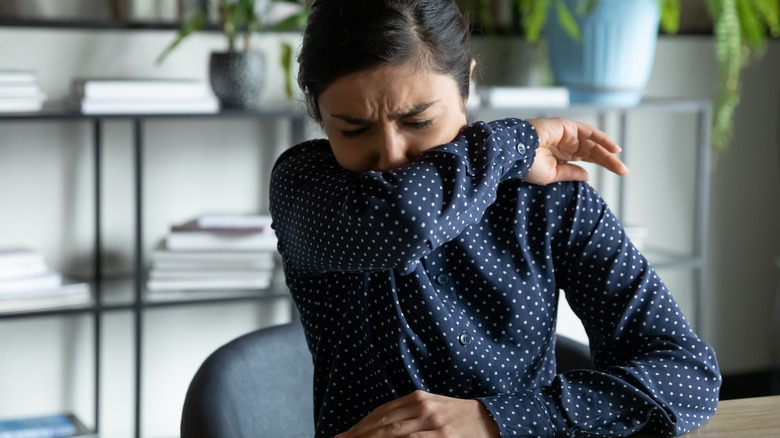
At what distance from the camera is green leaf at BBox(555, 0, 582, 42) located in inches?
101

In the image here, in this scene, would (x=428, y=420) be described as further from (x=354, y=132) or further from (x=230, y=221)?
(x=230, y=221)

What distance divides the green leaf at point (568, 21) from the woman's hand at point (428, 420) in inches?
69.3

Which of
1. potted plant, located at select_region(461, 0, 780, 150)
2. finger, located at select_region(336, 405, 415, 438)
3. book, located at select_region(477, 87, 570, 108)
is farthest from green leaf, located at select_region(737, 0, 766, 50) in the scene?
finger, located at select_region(336, 405, 415, 438)

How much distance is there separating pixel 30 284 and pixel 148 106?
0.50 meters

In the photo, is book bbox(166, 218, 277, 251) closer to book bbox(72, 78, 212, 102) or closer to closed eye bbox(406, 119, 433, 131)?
book bbox(72, 78, 212, 102)

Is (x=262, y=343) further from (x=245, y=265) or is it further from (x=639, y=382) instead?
(x=245, y=265)

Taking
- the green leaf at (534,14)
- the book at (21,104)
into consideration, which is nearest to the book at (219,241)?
the book at (21,104)

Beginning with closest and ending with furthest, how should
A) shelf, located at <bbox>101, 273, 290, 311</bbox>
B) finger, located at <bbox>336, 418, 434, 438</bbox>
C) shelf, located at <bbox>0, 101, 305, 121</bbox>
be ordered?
finger, located at <bbox>336, 418, 434, 438</bbox> < shelf, located at <bbox>0, 101, 305, 121</bbox> < shelf, located at <bbox>101, 273, 290, 311</bbox>

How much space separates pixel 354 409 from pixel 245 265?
125 centimetres

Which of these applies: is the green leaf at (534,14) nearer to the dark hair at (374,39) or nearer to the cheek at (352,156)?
the dark hair at (374,39)

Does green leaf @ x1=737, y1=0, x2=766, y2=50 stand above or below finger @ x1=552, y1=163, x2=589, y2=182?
above

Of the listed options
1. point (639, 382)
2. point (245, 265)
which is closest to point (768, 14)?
point (245, 265)

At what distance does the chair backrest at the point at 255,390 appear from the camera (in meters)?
1.20

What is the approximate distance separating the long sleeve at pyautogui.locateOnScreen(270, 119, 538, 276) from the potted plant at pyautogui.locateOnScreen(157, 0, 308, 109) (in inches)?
50.6
